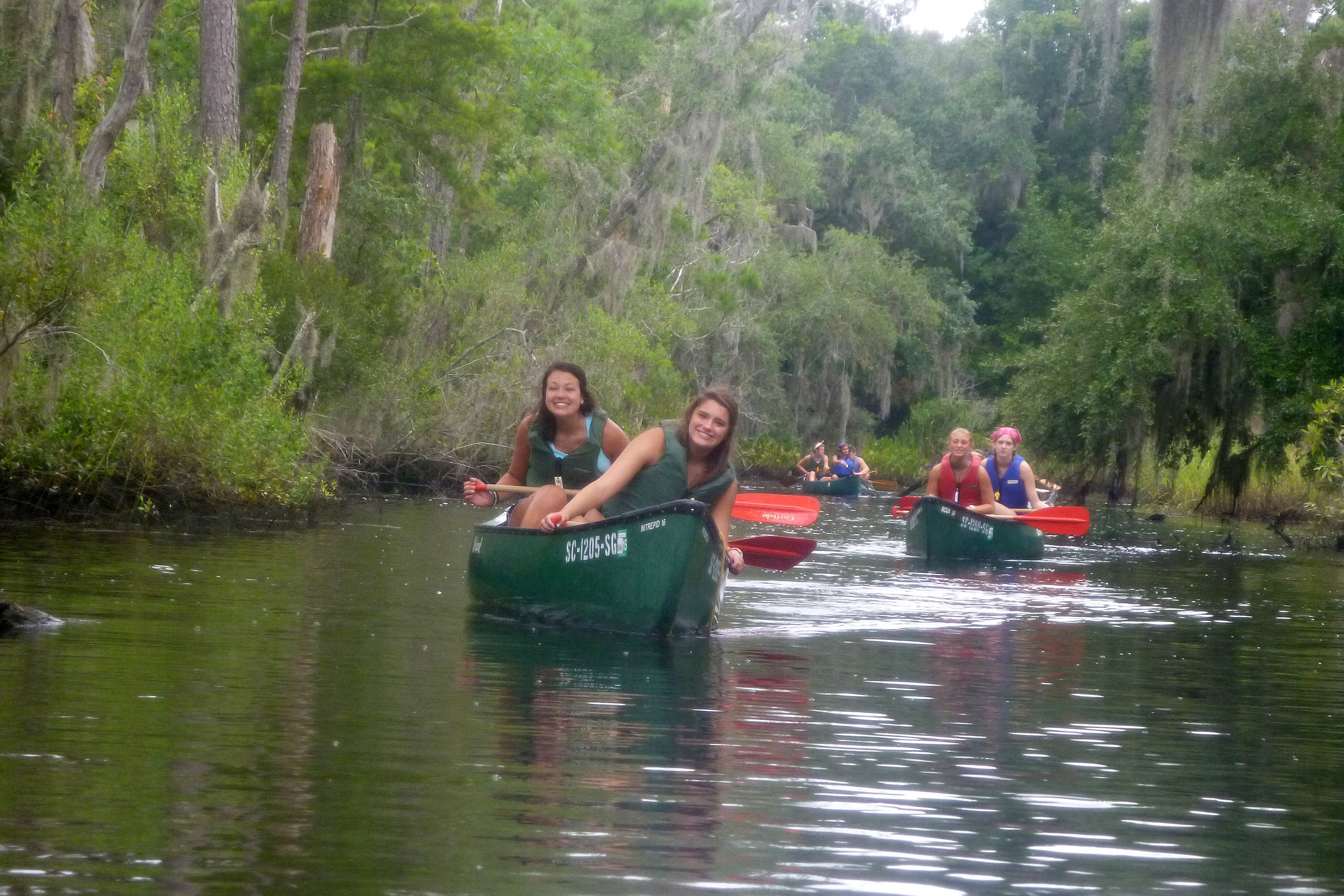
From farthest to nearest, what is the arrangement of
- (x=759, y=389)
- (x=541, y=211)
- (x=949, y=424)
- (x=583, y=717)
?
(x=949, y=424) < (x=759, y=389) < (x=541, y=211) < (x=583, y=717)

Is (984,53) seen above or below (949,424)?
above

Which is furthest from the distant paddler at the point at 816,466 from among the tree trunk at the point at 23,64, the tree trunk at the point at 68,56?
the tree trunk at the point at 23,64

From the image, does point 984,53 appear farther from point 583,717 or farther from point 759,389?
point 583,717

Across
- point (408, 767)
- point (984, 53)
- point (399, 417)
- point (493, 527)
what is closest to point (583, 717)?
point (408, 767)

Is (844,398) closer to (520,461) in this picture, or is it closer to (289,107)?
(289,107)

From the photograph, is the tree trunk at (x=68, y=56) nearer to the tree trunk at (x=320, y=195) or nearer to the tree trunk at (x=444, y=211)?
the tree trunk at (x=320, y=195)

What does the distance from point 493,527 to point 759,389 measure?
28292 mm

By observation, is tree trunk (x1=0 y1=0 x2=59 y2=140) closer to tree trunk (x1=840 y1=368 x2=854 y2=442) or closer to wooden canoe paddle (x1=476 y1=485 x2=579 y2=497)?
wooden canoe paddle (x1=476 y1=485 x2=579 y2=497)

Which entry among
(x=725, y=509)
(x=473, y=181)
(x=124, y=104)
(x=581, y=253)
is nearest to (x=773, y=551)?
(x=725, y=509)

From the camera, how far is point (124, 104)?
14.9 meters

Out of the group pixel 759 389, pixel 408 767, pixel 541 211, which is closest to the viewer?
pixel 408 767

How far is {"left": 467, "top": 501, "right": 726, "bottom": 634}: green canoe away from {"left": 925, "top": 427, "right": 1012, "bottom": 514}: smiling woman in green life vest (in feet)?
23.3

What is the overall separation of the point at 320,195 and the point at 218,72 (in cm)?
278

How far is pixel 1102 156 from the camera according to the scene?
43.6 meters
